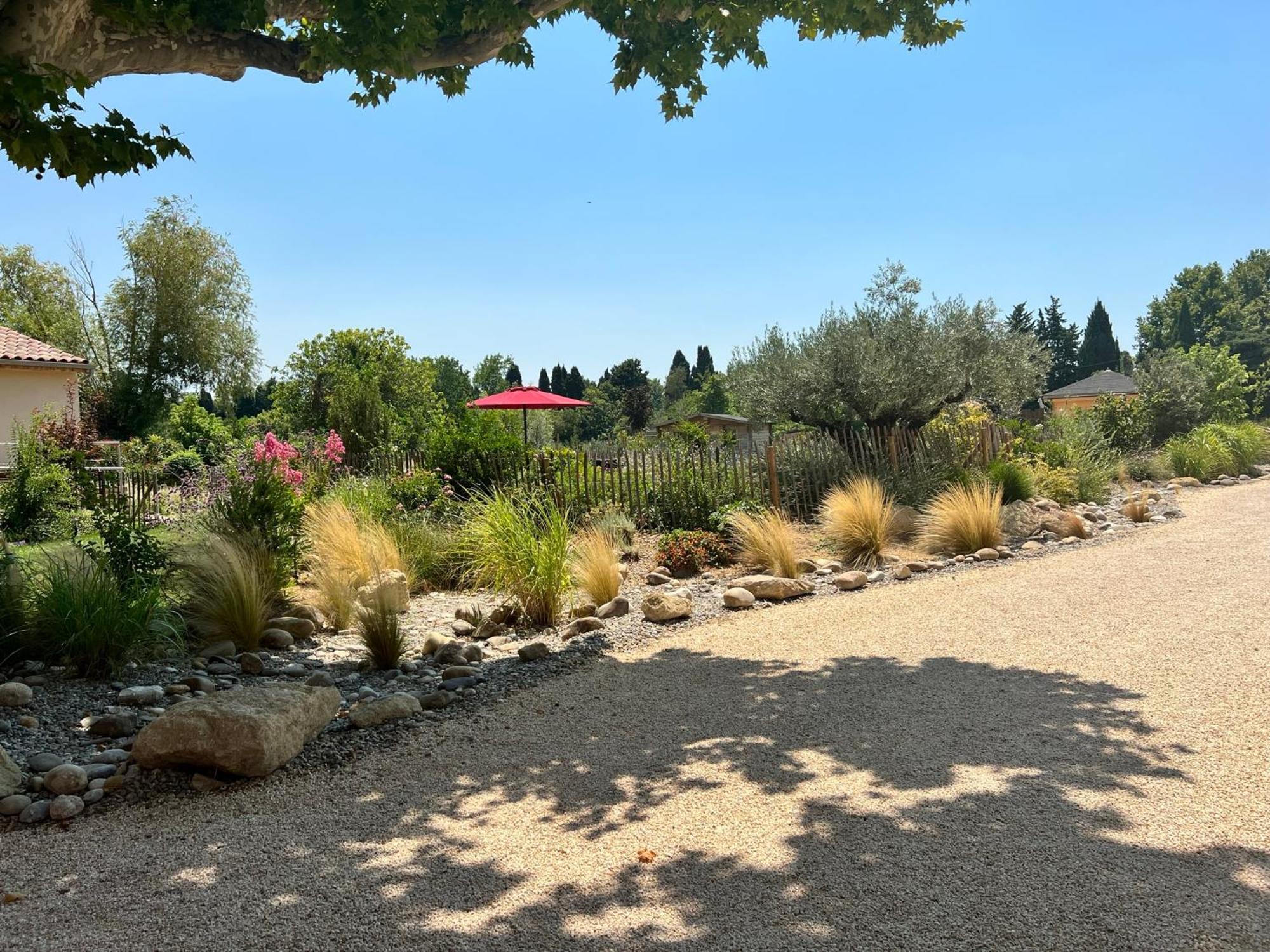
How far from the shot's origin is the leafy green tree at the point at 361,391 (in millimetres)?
17375

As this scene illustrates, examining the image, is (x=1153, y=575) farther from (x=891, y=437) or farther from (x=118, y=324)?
(x=118, y=324)

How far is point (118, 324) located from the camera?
2809 cm

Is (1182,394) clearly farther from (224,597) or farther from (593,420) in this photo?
(593,420)

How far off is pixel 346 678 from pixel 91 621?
4.87ft

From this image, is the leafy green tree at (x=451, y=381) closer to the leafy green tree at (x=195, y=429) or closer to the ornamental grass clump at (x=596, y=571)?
the leafy green tree at (x=195, y=429)

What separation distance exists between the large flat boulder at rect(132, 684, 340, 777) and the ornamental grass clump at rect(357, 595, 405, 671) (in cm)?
160

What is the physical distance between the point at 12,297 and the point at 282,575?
1211 inches

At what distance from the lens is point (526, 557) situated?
22.8 feet

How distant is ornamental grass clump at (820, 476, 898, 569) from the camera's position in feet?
30.5

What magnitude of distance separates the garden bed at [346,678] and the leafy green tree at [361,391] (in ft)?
33.1

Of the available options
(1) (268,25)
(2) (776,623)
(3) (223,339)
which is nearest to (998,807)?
(2) (776,623)

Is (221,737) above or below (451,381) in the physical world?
below

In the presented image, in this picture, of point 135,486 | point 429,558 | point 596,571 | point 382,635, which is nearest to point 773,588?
point 596,571

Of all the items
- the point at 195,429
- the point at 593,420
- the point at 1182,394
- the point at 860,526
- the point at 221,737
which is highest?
the point at 593,420
